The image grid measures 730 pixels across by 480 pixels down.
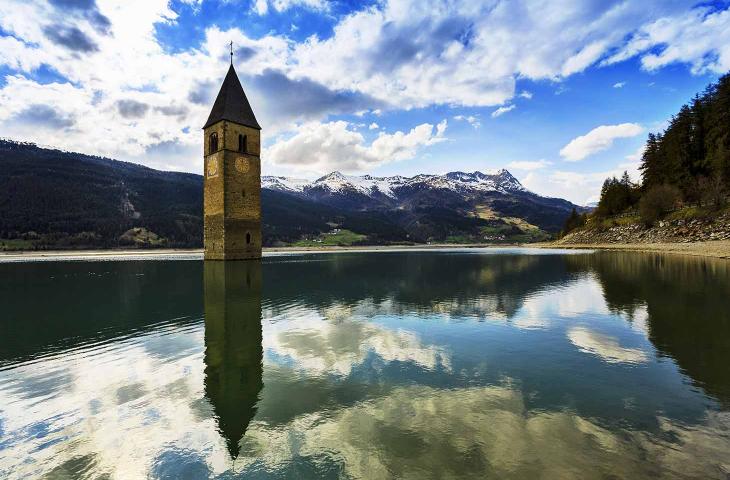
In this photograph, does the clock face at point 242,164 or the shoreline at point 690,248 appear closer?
the shoreline at point 690,248

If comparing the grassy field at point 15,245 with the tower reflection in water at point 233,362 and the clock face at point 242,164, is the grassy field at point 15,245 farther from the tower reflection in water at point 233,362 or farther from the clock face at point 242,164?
the tower reflection in water at point 233,362

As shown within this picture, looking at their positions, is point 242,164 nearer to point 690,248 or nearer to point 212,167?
point 212,167

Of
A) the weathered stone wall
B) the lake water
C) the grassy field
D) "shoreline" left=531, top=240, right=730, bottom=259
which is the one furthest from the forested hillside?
the grassy field

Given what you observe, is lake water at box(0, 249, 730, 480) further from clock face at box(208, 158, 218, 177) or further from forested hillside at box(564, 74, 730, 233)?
forested hillside at box(564, 74, 730, 233)

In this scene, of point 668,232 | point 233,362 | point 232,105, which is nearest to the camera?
point 233,362

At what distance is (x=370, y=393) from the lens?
867 cm

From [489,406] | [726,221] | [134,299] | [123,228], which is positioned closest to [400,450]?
[489,406]

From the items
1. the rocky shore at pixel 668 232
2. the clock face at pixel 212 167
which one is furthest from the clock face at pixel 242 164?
the rocky shore at pixel 668 232

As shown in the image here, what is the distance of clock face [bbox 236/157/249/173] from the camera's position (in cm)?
5819

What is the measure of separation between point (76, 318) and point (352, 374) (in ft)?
49.8

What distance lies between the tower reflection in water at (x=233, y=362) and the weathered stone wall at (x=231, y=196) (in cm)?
3533

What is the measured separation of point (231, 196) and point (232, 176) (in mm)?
3090

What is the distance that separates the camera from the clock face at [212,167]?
57925 millimetres

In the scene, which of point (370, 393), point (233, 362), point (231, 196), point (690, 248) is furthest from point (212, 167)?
point (690, 248)
